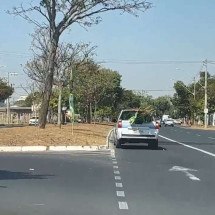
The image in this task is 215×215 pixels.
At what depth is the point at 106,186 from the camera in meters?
12.4

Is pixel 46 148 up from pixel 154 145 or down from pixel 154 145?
down

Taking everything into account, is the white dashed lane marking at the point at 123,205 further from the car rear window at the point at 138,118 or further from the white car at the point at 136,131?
the car rear window at the point at 138,118

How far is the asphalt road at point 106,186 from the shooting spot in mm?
9602

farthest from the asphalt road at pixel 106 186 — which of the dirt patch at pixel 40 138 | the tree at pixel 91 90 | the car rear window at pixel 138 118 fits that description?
the tree at pixel 91 90

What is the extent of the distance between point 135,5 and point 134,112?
6953mm

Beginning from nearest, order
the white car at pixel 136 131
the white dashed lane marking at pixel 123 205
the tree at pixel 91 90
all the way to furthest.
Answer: the white dashed lane marking at pixel 123 205 → the white car at pixel 136 131 → the tree at pixel 91 90

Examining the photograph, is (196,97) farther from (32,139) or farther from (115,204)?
(115,204)

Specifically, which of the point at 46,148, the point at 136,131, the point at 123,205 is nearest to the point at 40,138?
the point at 46,148

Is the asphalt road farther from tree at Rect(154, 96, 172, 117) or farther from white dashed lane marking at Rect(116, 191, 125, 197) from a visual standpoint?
tree at Rect(154, 96, 172, 117)

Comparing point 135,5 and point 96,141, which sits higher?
point 135,5

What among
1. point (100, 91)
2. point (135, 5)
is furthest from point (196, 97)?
point (135, 5)

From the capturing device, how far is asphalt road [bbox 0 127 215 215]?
378 inches

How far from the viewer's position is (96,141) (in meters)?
27.6

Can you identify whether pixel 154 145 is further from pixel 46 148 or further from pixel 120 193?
pixel 120 193
